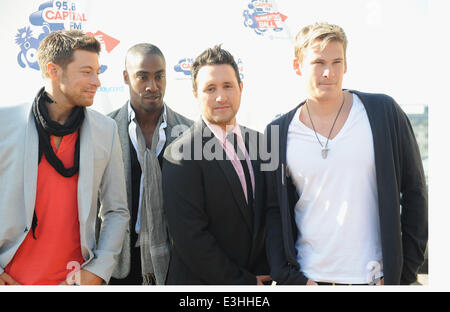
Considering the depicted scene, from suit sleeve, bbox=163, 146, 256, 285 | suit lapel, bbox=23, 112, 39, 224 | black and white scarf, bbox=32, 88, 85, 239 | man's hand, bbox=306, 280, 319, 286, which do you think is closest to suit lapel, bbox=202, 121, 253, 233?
suit sleeve, bbox=163, 146, 256, 285

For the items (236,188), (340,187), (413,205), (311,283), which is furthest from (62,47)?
(413,205)

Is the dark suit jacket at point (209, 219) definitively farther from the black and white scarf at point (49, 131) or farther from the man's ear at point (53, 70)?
the man's ear at point (53, 70)

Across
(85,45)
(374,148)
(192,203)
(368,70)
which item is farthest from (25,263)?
(368,70)

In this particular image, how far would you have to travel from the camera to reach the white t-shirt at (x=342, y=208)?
1.79 metres

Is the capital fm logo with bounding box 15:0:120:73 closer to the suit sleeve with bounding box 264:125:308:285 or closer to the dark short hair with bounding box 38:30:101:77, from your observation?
the dark short hair with bounding box 38:30:101:77

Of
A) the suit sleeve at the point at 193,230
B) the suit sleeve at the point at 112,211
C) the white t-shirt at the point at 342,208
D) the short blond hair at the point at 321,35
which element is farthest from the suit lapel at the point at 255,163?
the suit sleeve at the point at 112,211

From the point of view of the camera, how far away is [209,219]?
2029 mm

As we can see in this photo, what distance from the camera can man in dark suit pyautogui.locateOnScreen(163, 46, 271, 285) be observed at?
1959 millimetres

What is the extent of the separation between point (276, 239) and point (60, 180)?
1129 millimetres

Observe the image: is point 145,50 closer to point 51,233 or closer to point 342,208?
point 51,233

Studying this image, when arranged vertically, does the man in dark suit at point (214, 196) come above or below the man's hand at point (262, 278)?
above

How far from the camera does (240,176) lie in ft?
6.76

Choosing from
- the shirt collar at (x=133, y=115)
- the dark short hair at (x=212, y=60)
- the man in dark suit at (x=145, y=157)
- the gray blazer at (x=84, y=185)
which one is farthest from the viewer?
the shirt collar at (x=133, y=115)

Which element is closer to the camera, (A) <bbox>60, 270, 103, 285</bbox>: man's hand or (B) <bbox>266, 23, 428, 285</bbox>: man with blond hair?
(B) <bbox>266, 23, 428, 285</bbox>: man with blond hair
